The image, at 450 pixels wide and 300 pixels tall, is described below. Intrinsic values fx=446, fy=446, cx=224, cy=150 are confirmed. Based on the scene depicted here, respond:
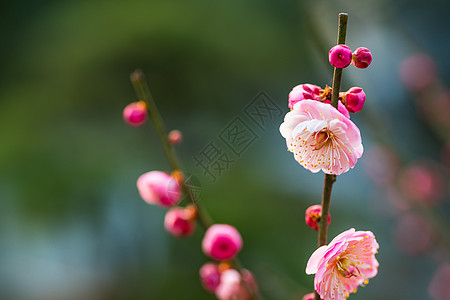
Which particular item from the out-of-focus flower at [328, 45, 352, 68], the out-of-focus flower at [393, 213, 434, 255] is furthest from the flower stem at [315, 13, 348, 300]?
the out-of-focus flower at [393, 213, 434, 255]

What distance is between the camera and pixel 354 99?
0.28 m

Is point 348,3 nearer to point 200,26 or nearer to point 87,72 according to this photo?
point 200,26

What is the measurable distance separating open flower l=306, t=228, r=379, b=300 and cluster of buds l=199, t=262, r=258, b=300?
135 mm

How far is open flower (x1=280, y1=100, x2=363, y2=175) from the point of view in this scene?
28 centimetres

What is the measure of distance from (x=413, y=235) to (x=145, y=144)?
4.99 ft

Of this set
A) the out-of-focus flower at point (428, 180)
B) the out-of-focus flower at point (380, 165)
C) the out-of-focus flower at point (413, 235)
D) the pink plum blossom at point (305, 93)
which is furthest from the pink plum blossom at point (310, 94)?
the out-of-focus flower at point (413, 235)

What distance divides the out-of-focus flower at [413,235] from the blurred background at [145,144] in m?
0.39

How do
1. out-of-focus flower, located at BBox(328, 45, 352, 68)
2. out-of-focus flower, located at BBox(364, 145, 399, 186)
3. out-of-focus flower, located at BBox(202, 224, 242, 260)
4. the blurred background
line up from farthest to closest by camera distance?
the blurred background → out-of-focus flower, located at BBox(364, 145, 399, 186) → out-of-focus flower, located at BBox(202, 224, 242, 260) → out-of-focus flower, located at BBox(328, 45, 352, 68)

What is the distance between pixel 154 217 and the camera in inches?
87.8

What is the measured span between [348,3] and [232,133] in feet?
3.11

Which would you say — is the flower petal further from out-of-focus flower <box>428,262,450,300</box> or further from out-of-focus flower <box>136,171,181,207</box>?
out-of-focus flower <box>428,262,450,300</box>

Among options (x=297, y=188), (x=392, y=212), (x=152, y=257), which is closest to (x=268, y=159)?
(x=297, y=188)

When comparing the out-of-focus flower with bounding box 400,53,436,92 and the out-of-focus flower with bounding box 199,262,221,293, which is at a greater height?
the out-of-focus flower with bounding box 400,53,436,92

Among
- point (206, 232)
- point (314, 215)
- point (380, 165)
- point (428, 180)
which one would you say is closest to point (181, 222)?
point (206, 232)
